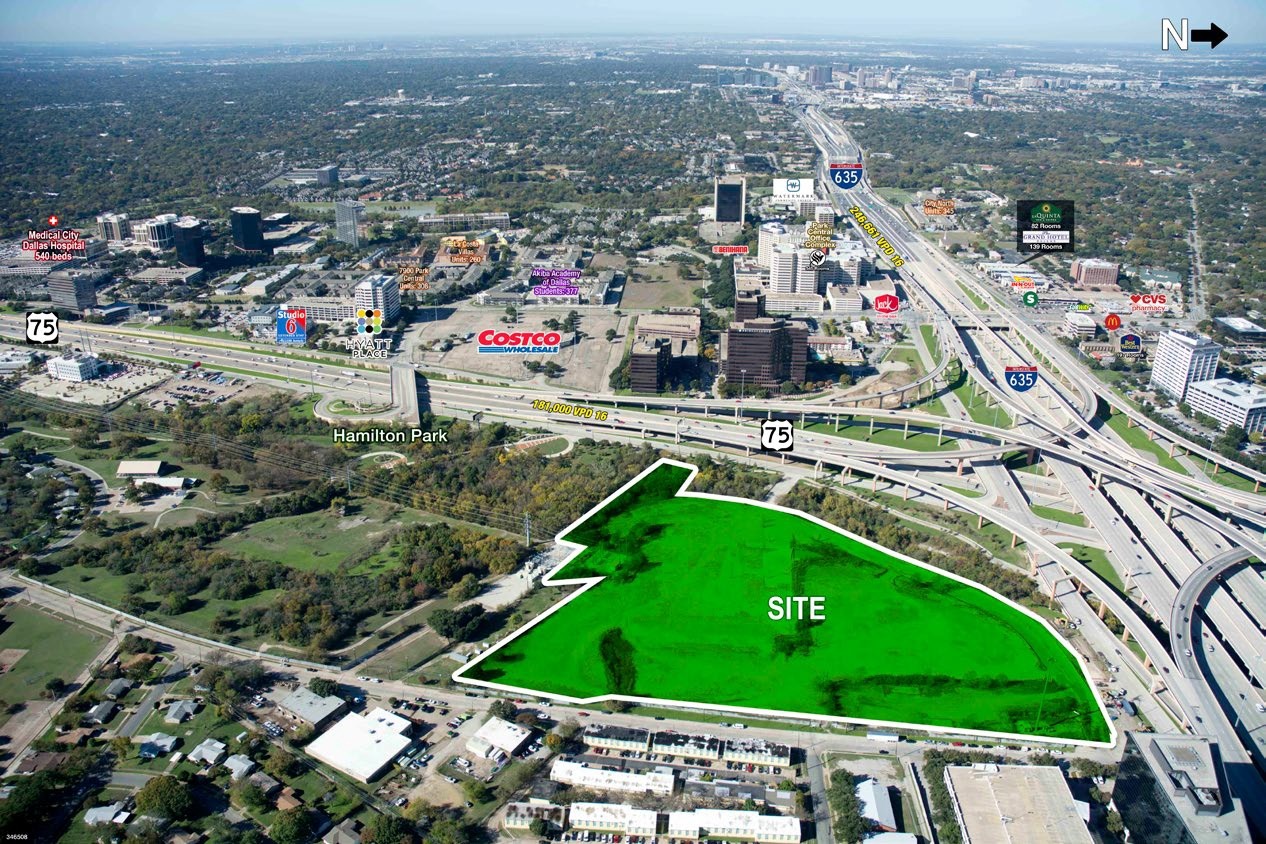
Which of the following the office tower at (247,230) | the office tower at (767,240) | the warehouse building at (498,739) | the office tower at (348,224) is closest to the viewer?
the warehouse building at (498,739)

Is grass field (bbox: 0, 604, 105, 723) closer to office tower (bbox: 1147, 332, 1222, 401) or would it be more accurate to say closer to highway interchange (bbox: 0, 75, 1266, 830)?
highway interchange (bbox: 0, 75, 1266, 830)

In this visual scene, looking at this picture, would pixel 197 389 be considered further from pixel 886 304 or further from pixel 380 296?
pixel 886 304

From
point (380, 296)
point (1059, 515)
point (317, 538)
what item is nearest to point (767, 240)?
point (380, 296)

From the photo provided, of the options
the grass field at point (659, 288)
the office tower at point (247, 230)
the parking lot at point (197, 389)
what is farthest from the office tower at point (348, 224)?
the parking lot at point (197, 389)

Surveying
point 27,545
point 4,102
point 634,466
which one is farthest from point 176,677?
point 4,102

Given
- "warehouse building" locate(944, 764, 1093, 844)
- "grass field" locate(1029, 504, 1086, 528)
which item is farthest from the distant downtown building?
"warehouse building" locate(944, 764, 1093, 844)

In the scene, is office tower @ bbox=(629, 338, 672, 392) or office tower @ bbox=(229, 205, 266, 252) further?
office tower @ bbox=(229, 205, 266, 252)

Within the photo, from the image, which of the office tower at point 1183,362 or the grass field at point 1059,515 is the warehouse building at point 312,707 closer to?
the grass field at point 1059,515
